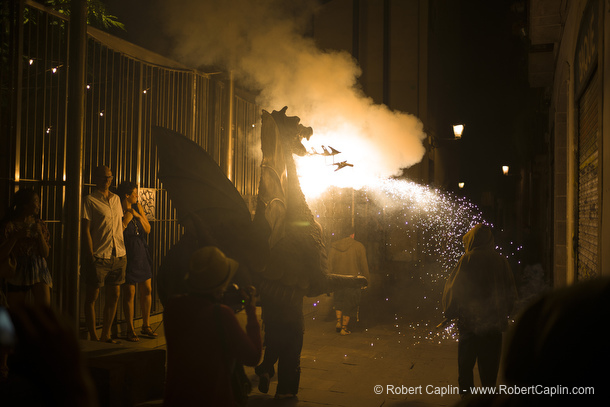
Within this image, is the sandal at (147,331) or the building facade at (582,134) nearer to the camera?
the building facade at (582,134)

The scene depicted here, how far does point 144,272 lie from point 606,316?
6402 millimetres

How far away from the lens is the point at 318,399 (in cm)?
525

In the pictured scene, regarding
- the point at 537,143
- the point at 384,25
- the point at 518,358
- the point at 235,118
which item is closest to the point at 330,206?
the point at 235,118

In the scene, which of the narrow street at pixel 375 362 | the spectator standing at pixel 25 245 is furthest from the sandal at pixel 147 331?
the spectator standing at pixel 25 245

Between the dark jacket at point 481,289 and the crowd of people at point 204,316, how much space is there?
0.4 inches

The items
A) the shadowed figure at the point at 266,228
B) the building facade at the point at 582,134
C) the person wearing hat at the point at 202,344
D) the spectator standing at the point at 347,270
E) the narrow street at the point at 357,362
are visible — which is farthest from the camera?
the spectator standing at the point at 347,270

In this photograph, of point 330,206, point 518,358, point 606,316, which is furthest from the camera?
point 330,206

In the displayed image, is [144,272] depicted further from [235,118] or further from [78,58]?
[235,118]

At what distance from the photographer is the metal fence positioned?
18.1 feet

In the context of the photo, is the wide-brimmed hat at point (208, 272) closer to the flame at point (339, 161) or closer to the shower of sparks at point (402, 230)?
the shower of sparks at point (402, 230)

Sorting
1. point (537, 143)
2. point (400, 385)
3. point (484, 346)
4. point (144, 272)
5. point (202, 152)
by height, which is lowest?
point (400, 385)

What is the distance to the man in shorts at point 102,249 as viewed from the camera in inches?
235

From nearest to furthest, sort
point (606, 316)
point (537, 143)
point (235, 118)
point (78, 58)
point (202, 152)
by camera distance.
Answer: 1. point (606, 316)
2. point (202, 152)
3. point (78, 58)
4. point (235, 118)
5. point (537, 143)

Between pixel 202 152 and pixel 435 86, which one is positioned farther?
pixel 435 86
